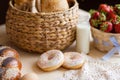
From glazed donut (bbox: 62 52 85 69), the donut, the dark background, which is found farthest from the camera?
the dark background

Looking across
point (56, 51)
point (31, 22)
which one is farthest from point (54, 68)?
point (31, 22)

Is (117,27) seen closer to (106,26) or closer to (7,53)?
(106,26)

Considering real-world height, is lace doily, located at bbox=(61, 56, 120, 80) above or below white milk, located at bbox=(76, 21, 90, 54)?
below

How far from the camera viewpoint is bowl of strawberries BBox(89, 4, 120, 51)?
86cm

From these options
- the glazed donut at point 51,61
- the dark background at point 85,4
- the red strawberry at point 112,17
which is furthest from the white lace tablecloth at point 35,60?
the dark background at point 85,4

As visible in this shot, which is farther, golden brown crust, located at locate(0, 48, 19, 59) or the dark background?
the dark background

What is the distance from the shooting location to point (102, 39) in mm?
892

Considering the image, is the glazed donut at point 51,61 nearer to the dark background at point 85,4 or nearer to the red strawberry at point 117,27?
the red strawberry at point 117,27

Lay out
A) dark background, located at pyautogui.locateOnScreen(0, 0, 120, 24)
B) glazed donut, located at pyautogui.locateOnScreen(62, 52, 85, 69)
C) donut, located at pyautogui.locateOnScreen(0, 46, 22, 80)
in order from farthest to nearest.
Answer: dark background, located at pyautogui.locateOnScreen(0, 0, 120, 24) < glazed donut, located at pyautogui.locateOnScreen(62, 52, 85, 69) < donut, located at pyautogui.locateOnScreen(0, 46, 22, 80)

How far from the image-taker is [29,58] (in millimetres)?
895

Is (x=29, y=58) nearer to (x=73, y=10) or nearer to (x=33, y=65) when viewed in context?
(x=33, y=65)

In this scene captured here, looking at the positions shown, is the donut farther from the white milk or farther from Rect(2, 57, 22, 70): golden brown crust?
the white milk

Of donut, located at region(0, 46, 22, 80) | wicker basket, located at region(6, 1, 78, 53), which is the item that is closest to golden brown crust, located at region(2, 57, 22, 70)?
donut, located at region(0, 46, 22, 80)

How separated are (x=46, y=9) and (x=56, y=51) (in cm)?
14
